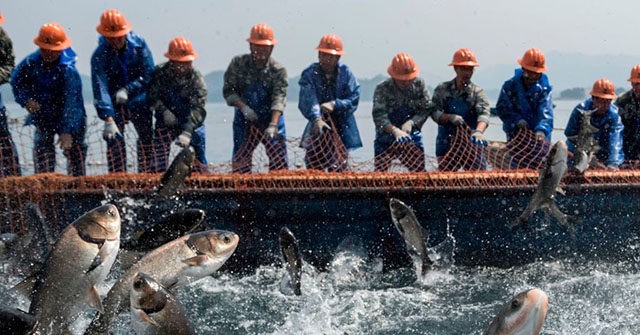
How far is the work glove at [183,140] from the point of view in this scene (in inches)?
421

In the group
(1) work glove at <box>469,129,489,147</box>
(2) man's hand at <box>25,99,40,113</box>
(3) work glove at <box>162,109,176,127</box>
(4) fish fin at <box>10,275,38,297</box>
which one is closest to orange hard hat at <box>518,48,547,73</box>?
(1) work glove at <box>469,129,489,147</box>

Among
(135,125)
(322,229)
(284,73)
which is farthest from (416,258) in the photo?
(135,125)

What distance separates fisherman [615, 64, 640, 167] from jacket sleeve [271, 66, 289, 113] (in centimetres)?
Result: 510

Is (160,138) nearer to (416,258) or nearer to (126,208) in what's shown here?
(126,208)

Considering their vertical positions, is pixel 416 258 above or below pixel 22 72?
below

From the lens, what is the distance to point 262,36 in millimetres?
11688

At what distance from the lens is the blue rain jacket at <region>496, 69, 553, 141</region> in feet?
38.9

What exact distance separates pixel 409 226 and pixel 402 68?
363cm

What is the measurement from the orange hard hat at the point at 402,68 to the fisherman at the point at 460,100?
0.44 meters

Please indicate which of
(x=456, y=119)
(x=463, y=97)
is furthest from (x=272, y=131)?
(x=463, y=97)

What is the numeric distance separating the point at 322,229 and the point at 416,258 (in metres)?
1.14

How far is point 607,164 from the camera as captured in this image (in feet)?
39.4

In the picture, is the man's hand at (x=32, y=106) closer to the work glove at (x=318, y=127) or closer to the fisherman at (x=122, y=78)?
the fisherman at (x=122, y=78)

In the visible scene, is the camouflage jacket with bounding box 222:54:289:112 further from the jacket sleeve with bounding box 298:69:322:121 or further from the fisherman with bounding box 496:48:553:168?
the fisherman with bounding box 496:48:553:168
